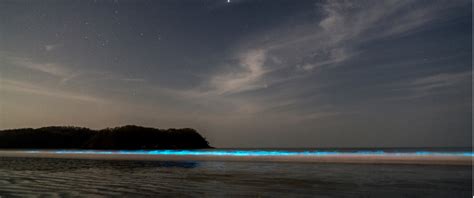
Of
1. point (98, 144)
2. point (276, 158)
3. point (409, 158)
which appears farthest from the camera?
point (98, 144)

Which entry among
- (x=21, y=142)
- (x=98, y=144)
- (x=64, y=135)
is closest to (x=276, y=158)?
(x=98, y=144)

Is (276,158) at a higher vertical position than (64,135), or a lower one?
lower

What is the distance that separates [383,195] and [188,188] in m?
3.16

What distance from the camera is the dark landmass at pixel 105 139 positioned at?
3528cm

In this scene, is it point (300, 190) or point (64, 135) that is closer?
point (300, 190)

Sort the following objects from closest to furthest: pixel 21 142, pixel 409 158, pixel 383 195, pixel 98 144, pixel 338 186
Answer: pixel 383 195 < pixel 338 186 < pixel 409 158 < pixel 98 144 < pixel 21 142

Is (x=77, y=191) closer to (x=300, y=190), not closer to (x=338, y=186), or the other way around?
(x=300, y=190)

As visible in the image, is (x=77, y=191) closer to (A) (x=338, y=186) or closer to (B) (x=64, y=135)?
(A) (x=338, y=186)

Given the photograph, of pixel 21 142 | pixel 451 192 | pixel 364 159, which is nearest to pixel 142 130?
pixel 21 142

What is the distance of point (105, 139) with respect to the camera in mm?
36656

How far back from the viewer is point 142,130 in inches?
1446

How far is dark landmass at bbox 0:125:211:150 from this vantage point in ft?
116

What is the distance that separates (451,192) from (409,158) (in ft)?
28.6

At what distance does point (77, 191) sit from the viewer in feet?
18.0
